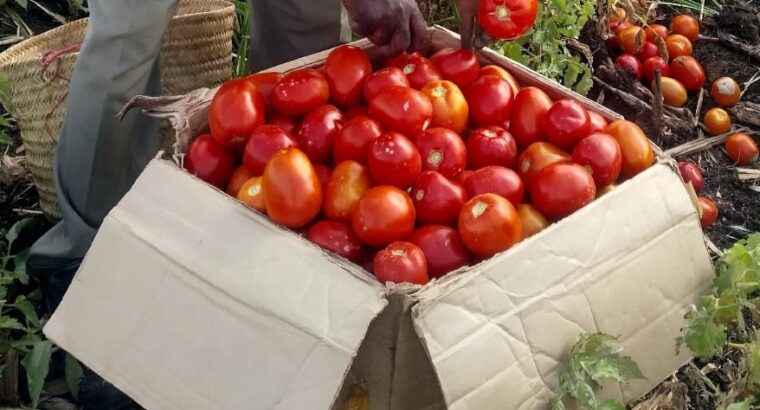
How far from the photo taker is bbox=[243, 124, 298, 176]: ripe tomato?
190 centimetres

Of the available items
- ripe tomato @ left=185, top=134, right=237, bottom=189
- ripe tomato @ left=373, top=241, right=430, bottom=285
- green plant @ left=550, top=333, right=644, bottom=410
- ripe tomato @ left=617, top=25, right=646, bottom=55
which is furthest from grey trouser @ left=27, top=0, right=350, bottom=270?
ripe tomato @ left=617, top=25, right=646, bottom=55

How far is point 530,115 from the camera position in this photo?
2059 mm

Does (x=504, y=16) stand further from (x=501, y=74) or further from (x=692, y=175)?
(x=692, y=175)

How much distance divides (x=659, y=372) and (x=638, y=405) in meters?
0.44

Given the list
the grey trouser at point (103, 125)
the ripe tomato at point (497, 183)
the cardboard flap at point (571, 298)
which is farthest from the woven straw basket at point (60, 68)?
the cardboard flap at point (571, 298)

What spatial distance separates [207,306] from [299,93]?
0.63 metres

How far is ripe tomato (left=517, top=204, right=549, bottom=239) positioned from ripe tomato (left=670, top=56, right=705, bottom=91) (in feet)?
6.96

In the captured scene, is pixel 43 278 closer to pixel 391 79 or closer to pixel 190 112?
pixel 190 112

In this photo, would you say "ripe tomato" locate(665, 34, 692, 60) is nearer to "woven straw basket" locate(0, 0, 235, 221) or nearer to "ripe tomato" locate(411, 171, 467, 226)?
"woven straw basket" locate(0, 0, 235, 221)

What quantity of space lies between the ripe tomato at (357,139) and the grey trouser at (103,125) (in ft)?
2.16

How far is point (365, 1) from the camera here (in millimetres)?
2053

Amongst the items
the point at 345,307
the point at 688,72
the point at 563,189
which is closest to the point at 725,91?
the point at 688,72

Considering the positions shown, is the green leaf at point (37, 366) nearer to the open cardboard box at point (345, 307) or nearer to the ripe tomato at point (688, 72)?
the open cardboard box at point (345, 307)

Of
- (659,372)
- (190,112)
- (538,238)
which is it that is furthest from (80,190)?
(659,372)
